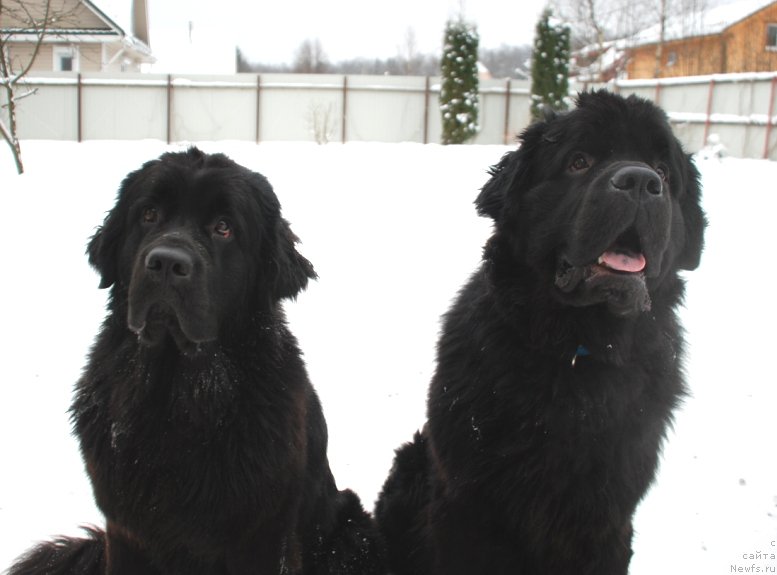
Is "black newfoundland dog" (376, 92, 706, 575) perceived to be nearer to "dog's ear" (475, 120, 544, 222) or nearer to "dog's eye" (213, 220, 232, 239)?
"dog's ear" (475, 120, 544, 222)

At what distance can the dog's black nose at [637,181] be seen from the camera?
2.39m

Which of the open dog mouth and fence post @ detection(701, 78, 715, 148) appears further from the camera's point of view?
fence post @ detection(701, 78, 715, 148)

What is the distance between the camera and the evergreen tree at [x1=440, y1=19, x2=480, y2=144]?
690 inches

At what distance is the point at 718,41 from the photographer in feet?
112

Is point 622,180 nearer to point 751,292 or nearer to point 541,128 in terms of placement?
point 541,128

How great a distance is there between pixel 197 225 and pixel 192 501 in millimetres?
1086

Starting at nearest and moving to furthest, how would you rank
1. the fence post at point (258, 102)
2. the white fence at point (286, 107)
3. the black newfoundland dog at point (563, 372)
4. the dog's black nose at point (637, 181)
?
the dog's black nose at point (637, 181), the black newfoundland dog at point (563, 372), the white fence at point (286, 107), the fence post at point (258, 102)

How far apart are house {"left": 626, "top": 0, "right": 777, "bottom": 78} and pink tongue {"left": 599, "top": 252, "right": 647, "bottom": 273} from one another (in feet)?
108

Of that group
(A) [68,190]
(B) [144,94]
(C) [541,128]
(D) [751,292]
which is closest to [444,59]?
(B) [144,94]

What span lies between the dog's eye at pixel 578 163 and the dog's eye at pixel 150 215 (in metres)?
1.71

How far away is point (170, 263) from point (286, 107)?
667 inches

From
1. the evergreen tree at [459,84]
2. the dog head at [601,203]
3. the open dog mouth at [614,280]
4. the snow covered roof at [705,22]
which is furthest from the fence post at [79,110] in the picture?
the snow covered roof at [705,22]

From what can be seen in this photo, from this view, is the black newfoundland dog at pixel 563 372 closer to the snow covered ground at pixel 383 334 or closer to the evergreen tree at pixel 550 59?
the snow covered ground at pixel 383 334

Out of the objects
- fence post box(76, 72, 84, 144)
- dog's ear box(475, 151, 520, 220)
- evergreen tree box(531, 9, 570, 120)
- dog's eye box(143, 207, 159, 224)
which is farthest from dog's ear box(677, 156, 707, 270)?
fence post box(76, 72, 84, 144)
